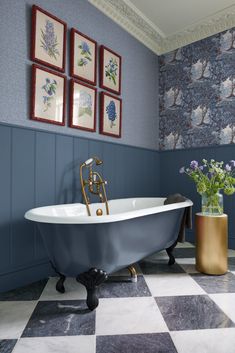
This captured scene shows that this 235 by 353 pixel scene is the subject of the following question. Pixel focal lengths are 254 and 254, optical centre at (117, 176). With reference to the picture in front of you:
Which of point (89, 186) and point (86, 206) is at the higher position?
point (89, 186)

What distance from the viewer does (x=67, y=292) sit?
1.67 metres

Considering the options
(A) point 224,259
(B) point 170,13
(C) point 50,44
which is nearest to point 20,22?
(C) point 50,44

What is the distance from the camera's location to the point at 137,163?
3.01 meters

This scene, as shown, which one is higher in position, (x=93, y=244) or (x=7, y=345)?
(x=93, y=244)

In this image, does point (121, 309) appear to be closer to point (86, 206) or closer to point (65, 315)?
point (65, 315)

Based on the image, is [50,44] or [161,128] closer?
[50,44]

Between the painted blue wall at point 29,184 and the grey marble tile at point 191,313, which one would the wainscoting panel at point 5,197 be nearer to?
the painted blue wall at point 29,184

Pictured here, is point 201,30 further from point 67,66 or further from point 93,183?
point 93,183

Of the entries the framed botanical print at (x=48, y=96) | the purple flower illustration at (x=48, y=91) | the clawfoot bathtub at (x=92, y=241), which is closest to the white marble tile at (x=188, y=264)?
A: the clawfoot bathtub at (x=92, y=241)

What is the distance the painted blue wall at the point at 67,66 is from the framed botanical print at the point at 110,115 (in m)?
0.08

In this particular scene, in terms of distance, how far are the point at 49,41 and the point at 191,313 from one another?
2.15m

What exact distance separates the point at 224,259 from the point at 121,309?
0.98 metres

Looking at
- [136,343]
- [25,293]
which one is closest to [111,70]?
[25,293]

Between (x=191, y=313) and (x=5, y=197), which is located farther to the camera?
(x=5, y=197)
